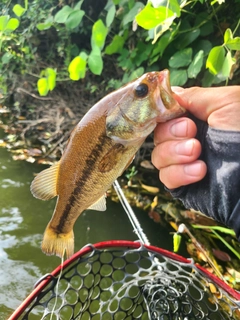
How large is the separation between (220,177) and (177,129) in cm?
19

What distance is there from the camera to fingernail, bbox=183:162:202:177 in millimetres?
1060

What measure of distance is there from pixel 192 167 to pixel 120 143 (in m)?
0.23

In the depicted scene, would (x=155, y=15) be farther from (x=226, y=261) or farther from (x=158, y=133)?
(x=226, y=261)

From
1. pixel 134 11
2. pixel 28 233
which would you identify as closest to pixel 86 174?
pixel 134 11

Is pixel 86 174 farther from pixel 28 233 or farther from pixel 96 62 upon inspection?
pixel 28 233

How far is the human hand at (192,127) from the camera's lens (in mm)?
1010

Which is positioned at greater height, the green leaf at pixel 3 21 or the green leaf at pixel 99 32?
the green leaf at pixel 3 21

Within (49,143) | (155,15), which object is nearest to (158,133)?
(155,15)

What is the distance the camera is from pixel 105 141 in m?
1.09

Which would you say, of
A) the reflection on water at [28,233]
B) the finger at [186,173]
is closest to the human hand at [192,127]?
the finger at [186,173]

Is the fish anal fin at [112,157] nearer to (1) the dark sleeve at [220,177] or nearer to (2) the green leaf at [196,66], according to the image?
(1) the dark sleeve at [220,177]

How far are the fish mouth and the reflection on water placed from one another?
1.69 meters

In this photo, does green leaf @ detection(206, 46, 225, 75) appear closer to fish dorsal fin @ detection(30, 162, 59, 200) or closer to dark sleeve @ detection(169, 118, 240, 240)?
dark sleeve @ detection(169, 118, 240, 240)

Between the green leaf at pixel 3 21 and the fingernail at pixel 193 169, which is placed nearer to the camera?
the fingernail at pixel 193 169
